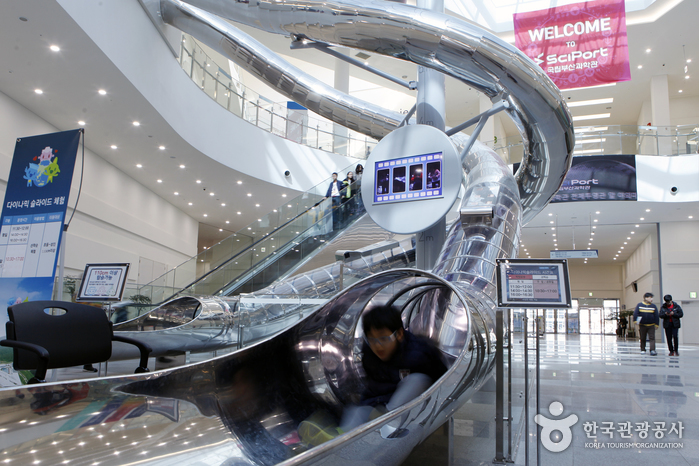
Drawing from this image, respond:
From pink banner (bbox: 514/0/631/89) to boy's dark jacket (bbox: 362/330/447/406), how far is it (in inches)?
366

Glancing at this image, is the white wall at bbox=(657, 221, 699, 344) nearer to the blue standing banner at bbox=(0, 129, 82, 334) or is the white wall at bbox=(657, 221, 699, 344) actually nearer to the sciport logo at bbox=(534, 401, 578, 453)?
the sciport logo at bbox=(534, 401, 578, 453)

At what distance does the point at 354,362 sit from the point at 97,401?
1489 millimetres

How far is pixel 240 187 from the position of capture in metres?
14.9

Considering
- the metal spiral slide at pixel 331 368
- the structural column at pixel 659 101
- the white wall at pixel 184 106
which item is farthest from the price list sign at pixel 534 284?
the structural column at pixel 659 101

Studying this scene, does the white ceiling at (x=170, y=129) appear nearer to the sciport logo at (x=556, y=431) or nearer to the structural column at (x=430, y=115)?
the structural column at (x=430, y=115)

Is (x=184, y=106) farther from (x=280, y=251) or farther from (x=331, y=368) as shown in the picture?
(x=331, y=368)

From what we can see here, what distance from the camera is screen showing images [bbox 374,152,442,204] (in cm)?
560

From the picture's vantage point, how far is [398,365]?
3059 millimetres

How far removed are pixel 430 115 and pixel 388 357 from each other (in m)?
4.48

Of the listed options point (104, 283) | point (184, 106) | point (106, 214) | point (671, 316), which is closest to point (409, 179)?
point (104, 283)

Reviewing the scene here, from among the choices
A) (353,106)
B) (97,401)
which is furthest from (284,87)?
(97,401)

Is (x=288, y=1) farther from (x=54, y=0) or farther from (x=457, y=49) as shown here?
(x=54, y=0)

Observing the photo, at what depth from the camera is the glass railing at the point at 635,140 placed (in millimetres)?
16359

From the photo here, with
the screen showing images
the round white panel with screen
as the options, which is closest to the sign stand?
the round white panel with screen
